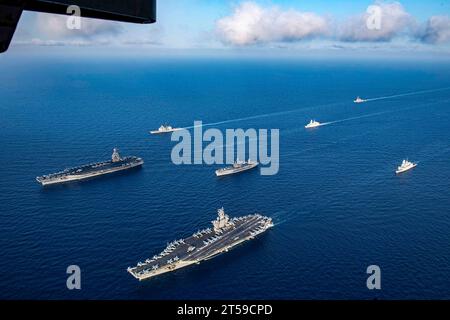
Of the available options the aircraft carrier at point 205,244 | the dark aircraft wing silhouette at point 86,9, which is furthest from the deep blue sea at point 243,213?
the dark aircraft wing silhouette at point 86,9

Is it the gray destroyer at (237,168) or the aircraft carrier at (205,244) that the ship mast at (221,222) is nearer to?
the aircraft carrier at (205,244)

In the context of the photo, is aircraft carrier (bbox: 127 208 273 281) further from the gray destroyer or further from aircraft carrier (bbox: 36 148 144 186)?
aircraft carrier (bbox: 36 148 144 186)

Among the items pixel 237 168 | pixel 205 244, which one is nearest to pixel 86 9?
pixel 205 244

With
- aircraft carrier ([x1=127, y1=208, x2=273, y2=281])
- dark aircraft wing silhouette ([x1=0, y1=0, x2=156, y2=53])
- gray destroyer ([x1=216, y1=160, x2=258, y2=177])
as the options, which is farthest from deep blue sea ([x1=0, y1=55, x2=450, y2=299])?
dark aircraft wing silhouette ([x1=0, y1=0, x2=156, y2=53])

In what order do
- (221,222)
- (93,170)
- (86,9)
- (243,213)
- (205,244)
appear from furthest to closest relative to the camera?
(93,170), (243,213), (221,222), (205,244), (86,9)

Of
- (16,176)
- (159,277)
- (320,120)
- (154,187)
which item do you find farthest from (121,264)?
(320,120)

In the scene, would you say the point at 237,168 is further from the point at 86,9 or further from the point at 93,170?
the point at 86,9
